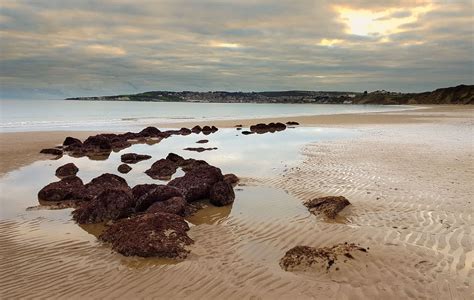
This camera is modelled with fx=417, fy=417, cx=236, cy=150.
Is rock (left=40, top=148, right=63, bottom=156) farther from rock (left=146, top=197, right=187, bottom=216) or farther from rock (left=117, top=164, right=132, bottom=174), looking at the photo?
rock (left=146, top=197, right=187, bottom=216)

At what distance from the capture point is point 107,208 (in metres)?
9.28

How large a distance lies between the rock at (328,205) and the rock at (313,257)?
94.8 inches

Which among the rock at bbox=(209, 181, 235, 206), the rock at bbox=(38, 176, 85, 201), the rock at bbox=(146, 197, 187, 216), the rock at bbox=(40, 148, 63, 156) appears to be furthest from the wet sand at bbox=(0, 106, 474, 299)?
the rock at bbox=(40, 148, 63, 156)

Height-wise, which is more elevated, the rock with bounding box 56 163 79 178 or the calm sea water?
the rock with bounding box 56 163 79 178

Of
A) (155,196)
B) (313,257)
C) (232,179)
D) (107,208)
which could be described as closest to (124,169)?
(232,179)

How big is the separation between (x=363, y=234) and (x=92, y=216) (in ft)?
18.8

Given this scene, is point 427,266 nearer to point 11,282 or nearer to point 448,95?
point 11,282

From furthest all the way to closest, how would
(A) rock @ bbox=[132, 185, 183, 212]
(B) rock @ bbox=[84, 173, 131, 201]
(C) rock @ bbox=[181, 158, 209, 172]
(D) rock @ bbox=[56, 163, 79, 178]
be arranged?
(C) rock @ bbox=[181, 158, 209, 172]
(D) rock @ bbox=[56, 163, 79, 178]
(B) rock @ bbox=[84, 173, 131, 201]
(A) rock @ bbox=[132, 185, 183, 212]

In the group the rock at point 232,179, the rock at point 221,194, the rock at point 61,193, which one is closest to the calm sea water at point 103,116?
the rock at point 61,193

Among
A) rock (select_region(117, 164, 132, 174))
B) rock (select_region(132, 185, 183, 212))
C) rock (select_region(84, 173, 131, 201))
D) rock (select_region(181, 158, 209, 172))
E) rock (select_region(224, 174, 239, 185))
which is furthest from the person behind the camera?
rock (select_region(181, 158, 209, 172))

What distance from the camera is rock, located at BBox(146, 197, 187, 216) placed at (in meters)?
9.17

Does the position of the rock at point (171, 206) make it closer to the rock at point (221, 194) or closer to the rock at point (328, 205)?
the rock at point (221, 194)

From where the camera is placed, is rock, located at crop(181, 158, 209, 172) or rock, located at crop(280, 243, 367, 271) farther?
rock, located at crop(181, 158, 209, 172)

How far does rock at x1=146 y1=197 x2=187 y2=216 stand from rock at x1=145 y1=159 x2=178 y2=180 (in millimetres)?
4575
